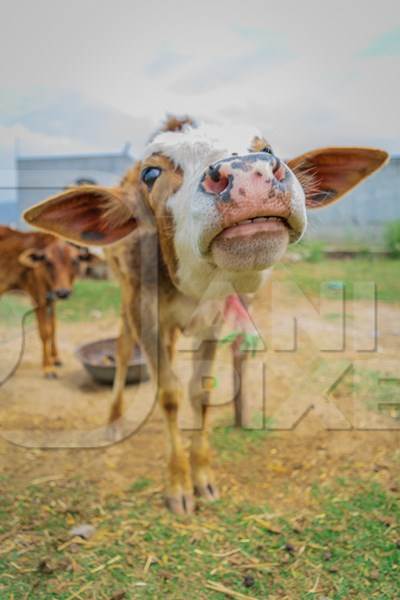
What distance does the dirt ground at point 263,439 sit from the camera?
3.48m

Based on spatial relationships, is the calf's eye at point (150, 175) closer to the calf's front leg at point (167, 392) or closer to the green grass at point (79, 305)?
the calf's front leg at point (167, 392)

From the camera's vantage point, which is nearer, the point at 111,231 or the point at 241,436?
the point at 111,231

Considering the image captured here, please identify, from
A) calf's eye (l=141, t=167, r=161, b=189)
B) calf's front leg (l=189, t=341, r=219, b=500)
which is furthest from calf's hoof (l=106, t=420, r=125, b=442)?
calf's eye (l=141, t=167, r=161, b=189)

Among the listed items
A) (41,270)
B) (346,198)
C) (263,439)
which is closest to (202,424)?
(263,439)

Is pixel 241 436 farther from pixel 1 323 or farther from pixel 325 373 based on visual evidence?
pixel 1 323

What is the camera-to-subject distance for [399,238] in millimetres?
13312

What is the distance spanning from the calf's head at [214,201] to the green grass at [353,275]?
496 centimetres

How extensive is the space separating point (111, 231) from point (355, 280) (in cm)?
772

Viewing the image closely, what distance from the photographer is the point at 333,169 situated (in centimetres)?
302

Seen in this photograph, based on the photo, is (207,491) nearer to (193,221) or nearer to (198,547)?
(198,547)

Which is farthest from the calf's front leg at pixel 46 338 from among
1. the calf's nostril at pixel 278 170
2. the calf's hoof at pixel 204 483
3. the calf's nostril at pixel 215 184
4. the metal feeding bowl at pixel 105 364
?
the calf's nostril at pixel 278 170

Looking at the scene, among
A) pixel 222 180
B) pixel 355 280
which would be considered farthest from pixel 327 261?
pixel 222 180

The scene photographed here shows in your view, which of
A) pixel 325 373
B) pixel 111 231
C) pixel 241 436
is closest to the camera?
pixel 111 231

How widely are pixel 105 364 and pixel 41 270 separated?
1671mm
